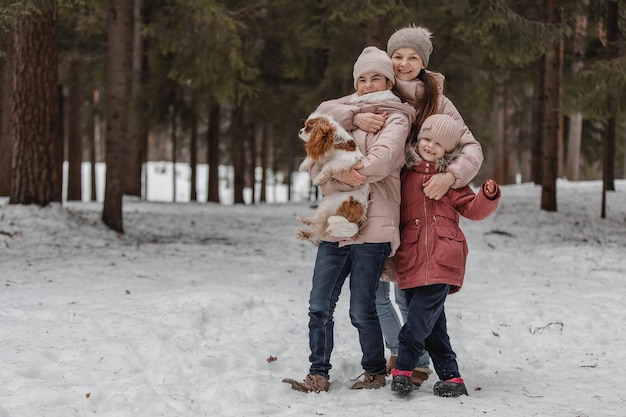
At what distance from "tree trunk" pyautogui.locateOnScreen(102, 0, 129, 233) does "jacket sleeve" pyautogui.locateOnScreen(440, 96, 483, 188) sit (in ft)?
23.6

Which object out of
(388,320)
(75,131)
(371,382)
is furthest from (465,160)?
(75,131)

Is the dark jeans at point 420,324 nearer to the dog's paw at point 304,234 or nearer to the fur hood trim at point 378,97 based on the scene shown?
the dog's paw at point 304,234

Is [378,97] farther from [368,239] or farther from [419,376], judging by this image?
[419,376]

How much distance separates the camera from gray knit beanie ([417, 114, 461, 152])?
4.06 meters

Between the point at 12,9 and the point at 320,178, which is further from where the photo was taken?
the point at 12,9

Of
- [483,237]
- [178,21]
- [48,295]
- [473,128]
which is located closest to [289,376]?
[48,295]

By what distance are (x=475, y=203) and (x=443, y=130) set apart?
1.64 feet

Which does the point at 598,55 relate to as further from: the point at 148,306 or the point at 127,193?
the point at 127,193

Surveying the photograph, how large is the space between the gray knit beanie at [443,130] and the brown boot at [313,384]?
173cm

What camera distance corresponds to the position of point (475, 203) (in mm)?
4039

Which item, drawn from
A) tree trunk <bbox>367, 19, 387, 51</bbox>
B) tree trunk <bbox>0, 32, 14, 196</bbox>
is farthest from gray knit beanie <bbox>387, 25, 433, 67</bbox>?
tree trunk <bbox>0, 32, 14, 196</bbox>

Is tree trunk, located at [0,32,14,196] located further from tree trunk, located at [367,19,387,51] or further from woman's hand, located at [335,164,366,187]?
woman's hand, located at [335,164,366,187]

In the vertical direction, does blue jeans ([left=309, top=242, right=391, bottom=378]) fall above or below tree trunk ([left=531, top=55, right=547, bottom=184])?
below

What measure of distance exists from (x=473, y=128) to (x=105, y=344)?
17.1 meters
